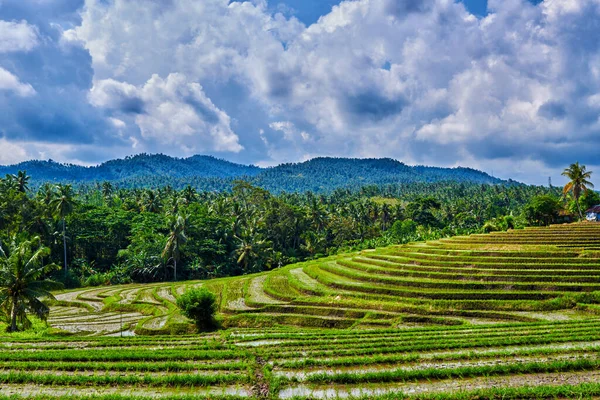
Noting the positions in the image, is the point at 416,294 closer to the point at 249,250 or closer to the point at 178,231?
the point at 178,231

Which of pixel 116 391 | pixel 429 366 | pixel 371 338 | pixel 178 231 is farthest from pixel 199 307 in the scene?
pixel 178 231

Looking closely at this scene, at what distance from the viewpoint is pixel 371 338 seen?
21766mm

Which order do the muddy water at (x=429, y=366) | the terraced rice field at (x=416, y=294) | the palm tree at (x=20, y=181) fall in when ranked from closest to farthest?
the muddy water at (x=429, y=366) → the terraced rice field at (x=416, y=294) → the palm tree at (x=20, y=181)

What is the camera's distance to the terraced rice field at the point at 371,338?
14555 mm

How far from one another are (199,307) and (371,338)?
1370cm

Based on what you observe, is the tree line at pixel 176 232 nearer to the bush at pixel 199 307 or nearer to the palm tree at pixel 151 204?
the palm tree at pixel 151 204

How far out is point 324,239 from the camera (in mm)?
94188

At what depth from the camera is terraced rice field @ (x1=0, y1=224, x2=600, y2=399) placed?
14.6 m

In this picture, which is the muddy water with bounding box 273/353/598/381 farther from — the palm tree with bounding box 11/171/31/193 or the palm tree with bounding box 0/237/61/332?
the palm tree with bounding box 11/171/31/193

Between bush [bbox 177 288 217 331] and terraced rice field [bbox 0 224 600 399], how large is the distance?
135 cm

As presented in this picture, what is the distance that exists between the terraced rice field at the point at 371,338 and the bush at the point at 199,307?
1.35 meters

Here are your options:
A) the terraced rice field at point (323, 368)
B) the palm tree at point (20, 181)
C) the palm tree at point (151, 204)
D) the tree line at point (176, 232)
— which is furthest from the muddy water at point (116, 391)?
the palm tree at point (151, 204)

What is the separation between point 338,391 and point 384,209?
107 meters

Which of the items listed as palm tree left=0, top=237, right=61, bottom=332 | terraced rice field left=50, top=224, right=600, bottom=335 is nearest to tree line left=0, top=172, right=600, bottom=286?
palm tree left=0, top=237, right=61, bottom=332
